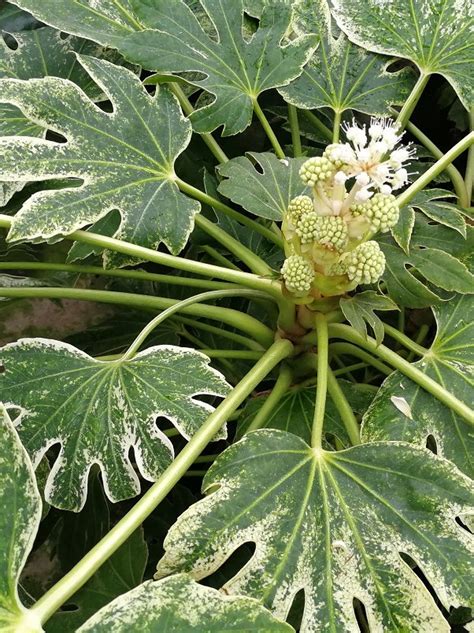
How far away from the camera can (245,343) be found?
1032mm

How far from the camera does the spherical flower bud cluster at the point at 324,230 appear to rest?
2.48 feet

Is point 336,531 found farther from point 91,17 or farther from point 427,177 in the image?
point 91,17

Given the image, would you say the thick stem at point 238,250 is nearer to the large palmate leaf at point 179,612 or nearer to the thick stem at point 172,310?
the thick stem at point 172,310

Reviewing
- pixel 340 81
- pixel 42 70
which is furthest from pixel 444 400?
pixel 42 70

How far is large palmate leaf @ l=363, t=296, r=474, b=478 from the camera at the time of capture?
2.56 feet

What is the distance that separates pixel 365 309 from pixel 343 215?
0.11 meters

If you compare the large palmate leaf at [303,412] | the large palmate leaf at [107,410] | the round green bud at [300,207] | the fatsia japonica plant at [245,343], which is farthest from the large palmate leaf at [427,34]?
the large palmate leaf at [107,410]

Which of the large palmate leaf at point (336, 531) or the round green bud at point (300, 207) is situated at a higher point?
the round green bud at point (300, 207)

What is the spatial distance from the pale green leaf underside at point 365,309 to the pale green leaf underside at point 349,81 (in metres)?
0.36

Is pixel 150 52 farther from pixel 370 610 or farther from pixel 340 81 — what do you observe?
pixel 370 610

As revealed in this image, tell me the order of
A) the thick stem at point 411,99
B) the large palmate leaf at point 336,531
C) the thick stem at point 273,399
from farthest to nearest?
1. the thick stem at point 411,99
2. the thick stem at point 273,399
3. the large palmate leaf at point 336,531

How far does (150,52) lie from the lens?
899mm

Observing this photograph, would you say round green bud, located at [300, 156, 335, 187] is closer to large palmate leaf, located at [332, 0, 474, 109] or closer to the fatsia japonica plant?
the fatsia japonica plant

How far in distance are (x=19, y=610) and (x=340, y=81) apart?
0.84 metres
